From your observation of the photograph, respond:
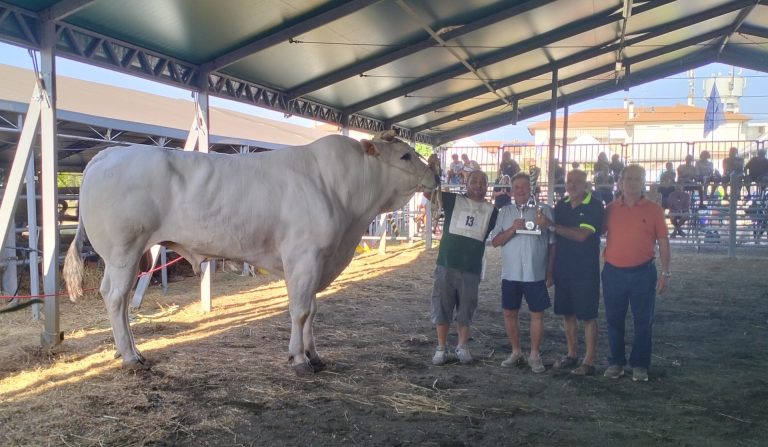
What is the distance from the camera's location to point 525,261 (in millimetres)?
5363

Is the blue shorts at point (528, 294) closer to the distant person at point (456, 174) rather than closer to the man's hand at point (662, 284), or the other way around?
the man's hand at point (662, 284)

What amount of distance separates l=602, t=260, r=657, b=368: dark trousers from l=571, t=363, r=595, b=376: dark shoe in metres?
0.18

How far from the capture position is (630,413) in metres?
4.44

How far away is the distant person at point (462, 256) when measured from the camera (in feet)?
18.2

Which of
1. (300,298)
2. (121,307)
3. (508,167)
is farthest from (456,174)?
(121,307)

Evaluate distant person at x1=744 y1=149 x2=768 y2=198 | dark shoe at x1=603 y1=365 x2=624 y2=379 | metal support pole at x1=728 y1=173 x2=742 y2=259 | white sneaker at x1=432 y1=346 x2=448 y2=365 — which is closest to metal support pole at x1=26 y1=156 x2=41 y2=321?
white sneaker at x1=432 y1=346 x2=448 y2=365

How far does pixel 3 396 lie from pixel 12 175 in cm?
221

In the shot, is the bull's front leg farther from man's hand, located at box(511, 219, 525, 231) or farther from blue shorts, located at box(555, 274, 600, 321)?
blue shorts, located at box(555, 274, 600, 321)

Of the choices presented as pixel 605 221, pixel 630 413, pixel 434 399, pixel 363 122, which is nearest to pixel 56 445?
pixel 434 399

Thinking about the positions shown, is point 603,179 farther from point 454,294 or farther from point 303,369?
point 303,369

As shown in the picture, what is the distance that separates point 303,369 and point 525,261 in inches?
85.2

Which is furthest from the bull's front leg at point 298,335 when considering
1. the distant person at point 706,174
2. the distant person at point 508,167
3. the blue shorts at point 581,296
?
the distant person at point 706,174

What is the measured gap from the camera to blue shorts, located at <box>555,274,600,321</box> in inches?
207

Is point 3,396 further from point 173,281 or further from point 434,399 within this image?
point 173,281
